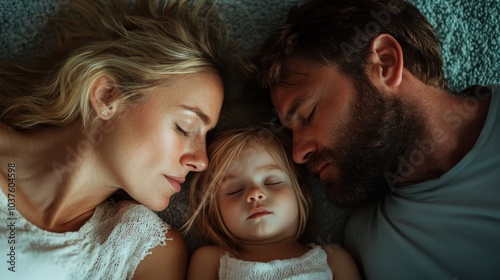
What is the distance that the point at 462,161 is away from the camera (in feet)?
5.03

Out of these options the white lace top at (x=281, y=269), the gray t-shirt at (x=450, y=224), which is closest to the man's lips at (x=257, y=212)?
the white lace top at (x=281, y=269)

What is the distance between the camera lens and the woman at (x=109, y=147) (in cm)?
153

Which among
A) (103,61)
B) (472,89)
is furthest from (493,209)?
(103,61)

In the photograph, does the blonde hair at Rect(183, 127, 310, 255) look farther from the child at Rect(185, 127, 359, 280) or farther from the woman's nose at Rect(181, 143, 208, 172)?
the woman's nose at Rect(181, 143, 208, 172)

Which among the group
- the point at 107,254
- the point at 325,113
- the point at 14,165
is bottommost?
the point at 107,254

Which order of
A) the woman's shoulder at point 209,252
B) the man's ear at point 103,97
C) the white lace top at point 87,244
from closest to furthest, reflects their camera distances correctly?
the white lace top at point 87,244 → the man's ear at point 103,97 → the woman's shoulder at point 209,252

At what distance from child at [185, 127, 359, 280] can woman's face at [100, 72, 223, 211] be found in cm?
15

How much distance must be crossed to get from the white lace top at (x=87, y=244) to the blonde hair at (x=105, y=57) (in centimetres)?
34

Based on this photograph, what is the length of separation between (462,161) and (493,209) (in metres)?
0.17

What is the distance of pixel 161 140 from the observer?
4.99 feet

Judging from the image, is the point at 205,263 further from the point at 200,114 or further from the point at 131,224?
the point at 200,114

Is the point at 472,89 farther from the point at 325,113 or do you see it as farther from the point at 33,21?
the point at 33,21

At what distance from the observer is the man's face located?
1566 mm

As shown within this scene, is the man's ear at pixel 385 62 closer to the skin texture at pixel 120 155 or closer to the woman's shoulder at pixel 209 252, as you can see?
the skin texture at pixel 120 155
